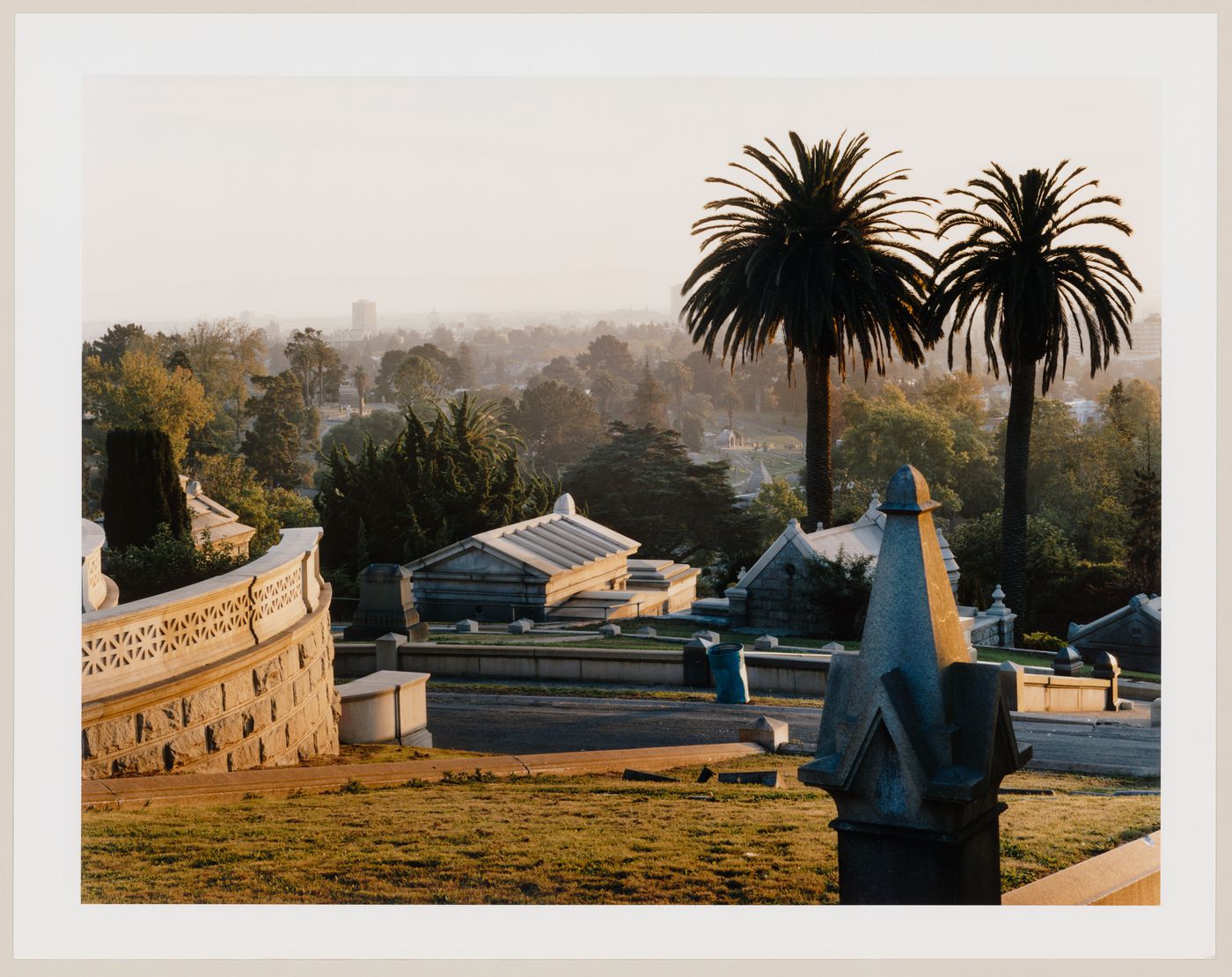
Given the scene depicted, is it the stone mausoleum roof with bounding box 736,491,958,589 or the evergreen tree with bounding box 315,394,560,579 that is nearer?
the stone mausoleum roof with bounding box 736,491,958,589

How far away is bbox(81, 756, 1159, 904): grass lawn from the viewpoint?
7172mm

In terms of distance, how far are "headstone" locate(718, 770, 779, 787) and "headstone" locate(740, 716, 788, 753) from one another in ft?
4.39

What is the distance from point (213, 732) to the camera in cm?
838

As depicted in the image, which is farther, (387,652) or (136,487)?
(136,487)

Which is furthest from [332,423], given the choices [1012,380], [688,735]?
[688,735]

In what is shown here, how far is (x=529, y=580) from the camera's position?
55.8ft

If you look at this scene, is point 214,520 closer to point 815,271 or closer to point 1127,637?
point 815,271

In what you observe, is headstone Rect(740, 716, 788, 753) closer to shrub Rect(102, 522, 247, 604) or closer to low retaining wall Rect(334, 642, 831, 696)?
low retaining wall Rect(334, 642, 831, 696)

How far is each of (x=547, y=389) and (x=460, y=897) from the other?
2845 centimetres

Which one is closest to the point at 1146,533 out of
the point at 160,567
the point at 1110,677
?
the point at 1110,677

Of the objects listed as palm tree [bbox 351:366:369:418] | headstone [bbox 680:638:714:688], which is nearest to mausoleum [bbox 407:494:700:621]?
headstone [bbox 680:638:714:688]

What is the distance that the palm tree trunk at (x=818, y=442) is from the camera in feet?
56.7

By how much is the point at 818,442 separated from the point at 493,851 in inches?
452
